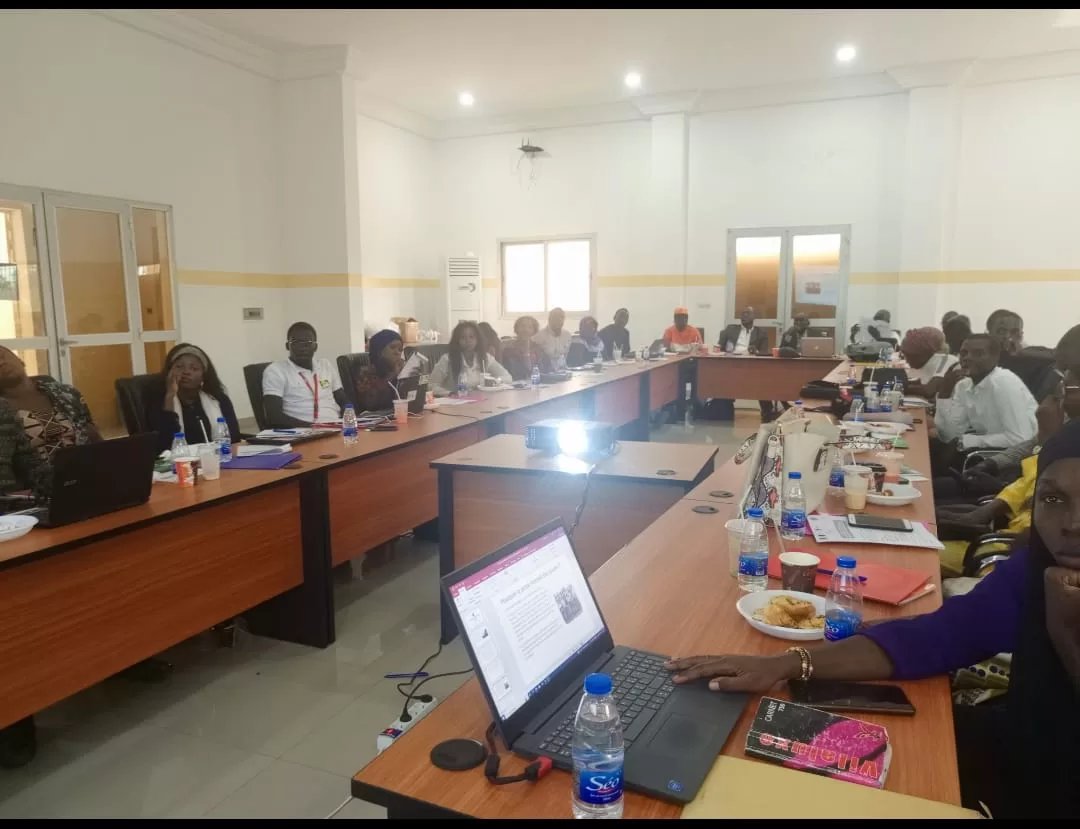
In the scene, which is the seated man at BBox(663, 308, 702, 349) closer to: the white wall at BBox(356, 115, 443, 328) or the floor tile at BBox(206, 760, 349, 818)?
the white wall at BBox(356, 115, 443, 328)

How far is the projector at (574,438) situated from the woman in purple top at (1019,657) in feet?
6.16

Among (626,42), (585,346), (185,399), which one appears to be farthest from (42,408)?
(626,42)

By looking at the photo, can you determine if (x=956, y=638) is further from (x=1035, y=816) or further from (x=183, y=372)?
(x=183, y=372)

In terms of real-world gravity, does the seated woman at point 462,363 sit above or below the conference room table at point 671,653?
above

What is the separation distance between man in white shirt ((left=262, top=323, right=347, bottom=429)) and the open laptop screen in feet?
10.6

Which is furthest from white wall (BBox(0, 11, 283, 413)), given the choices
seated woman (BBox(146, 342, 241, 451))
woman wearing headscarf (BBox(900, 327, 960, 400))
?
woman wearing headscarf (BBox(900, 327, 960, 400))

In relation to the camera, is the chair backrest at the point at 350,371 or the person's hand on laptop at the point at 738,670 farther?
the chair backrest at the point at 350,371

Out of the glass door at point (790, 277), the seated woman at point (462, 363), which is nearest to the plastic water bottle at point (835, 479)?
the seated woman at point (462, 363)

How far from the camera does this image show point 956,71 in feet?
26.9

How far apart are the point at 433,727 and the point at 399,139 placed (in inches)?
394

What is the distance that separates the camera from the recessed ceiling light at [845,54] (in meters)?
7.67

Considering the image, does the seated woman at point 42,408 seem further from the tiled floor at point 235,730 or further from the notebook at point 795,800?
the notebook at point 795,800

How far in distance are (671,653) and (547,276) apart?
9.59 metres

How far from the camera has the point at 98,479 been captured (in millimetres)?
2303
